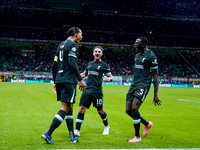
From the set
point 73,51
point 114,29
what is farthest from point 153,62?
point 114,29

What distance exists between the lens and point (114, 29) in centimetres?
6806

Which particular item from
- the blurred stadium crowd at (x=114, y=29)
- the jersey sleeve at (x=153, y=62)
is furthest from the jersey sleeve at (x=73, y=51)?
the blurred stadium crowd at (x=114, y=29)

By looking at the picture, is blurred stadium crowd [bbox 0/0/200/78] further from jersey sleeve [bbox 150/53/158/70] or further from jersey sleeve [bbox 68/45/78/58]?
jersey sleeve [bbox 68/45/78/58]

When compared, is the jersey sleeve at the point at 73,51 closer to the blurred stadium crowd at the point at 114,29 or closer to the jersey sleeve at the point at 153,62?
the jersey sleeve at the point at 153,62

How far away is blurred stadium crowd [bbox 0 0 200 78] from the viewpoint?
199 ft

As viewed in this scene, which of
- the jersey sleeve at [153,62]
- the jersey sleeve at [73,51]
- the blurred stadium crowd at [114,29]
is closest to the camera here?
the jersey sleeve at [73,51]

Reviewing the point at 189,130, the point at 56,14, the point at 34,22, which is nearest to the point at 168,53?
the point at 56,14

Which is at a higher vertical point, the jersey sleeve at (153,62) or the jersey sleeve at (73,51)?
the jersey sleeve at (73,51)

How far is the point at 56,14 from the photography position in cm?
6581

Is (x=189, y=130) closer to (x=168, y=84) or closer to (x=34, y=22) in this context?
(x=168, y=84)

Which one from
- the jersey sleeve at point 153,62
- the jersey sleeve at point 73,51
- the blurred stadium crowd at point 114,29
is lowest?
the jersey sleeve at point 153,62

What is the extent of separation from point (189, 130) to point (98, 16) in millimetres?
63560

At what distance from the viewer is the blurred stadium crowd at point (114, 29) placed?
6066cm

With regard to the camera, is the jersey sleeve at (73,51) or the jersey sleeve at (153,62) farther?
the jersey sleeve at (153,62)
